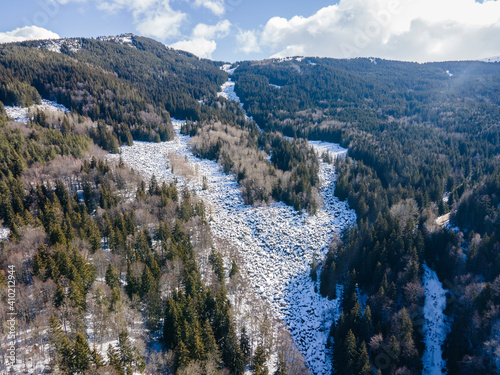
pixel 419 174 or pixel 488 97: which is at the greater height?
pixel 488 97

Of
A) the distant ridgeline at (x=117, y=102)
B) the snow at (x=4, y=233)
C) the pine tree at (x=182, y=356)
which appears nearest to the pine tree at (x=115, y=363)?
the pine tree at (x=182, y=356)

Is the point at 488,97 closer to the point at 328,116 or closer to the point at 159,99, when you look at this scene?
the point at 328,116

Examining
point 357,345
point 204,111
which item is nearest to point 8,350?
point 357,345

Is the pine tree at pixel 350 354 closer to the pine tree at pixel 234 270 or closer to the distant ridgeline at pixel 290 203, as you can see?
the distant ridgeline at pixel 290 203

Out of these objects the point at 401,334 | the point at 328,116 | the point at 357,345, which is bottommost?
the point at 357,345

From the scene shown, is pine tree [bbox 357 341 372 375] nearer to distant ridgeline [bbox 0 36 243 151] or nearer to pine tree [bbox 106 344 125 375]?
pine tree [bbox 106 344 125 375]

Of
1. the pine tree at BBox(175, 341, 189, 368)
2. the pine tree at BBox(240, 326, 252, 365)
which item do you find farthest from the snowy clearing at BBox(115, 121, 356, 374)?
the pine tree at BBox(175, 341, 189, 368)
